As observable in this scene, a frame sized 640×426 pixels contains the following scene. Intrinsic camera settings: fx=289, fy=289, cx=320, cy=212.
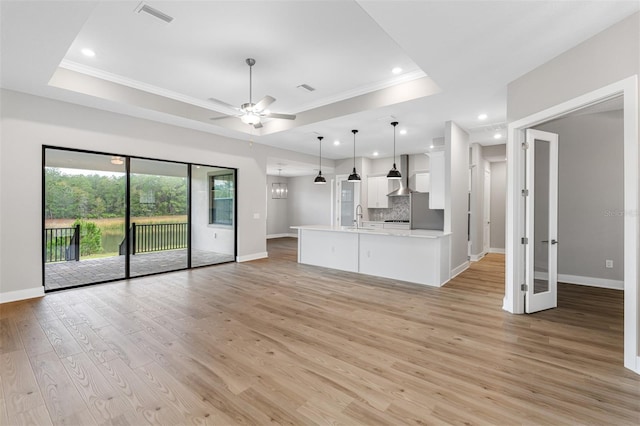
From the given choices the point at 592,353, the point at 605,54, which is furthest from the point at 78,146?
the point at 592,353

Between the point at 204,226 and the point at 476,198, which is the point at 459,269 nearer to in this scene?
the point at 476,198

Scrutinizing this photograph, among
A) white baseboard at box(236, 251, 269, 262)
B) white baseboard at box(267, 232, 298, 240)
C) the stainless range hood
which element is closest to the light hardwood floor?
white baseboard at box(236, 251, 269, 262)

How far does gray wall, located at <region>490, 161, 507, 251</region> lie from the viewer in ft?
27.8

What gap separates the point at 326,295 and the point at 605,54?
13.6ft

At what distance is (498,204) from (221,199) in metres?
7.85

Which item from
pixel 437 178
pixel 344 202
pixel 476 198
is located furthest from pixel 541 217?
pixel 344 202

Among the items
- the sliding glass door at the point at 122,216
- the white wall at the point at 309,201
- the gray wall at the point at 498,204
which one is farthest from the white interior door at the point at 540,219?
the white wall at the point at 309,201

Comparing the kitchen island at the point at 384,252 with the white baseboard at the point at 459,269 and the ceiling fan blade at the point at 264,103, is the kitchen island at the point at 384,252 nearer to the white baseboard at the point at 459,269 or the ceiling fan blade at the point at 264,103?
the white baseboard at the point at 459,269

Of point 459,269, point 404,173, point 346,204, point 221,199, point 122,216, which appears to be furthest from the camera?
point 346,204

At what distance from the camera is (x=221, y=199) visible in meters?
7.04

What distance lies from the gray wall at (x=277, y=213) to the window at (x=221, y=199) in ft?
17.0

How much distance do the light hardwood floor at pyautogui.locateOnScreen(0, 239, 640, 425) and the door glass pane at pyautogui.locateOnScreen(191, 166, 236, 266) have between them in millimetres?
→ 2168

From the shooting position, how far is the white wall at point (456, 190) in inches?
218

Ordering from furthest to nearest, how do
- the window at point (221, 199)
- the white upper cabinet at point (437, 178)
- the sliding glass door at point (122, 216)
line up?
the window at point (221, 199) < the white upper cabinet at point (437, 178) < the sliding glass door at point (122, 216)
